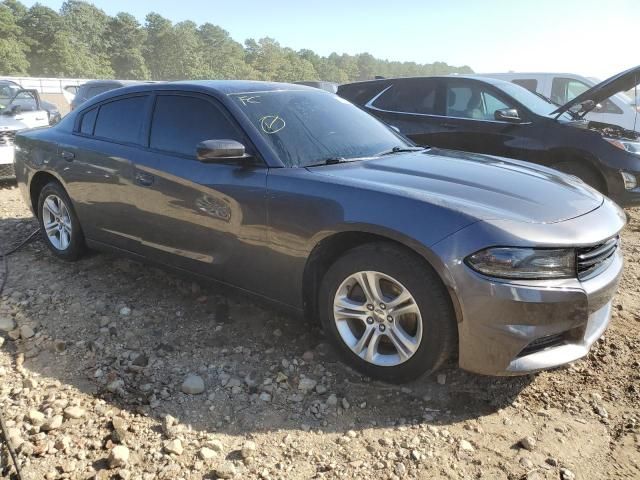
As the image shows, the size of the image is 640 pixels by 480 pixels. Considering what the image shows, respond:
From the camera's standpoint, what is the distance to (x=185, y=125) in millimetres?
3424

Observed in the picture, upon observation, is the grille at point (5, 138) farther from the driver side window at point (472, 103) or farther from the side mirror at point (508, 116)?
the side mirror at point (508, 116)

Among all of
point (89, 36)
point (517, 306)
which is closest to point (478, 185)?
point (517, 306)

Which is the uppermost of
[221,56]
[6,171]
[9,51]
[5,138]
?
[221,56]

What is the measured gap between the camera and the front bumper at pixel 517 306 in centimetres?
223

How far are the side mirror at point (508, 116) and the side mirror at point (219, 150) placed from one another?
3844 millimetres

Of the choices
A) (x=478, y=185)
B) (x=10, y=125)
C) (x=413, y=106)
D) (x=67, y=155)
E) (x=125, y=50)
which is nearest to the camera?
(x=478, y=185)

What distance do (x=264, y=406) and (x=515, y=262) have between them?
1400mm

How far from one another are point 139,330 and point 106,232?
1012mm

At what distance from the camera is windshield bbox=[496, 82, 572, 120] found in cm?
588

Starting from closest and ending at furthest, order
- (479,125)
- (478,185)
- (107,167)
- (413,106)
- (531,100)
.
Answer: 1. (478,185)
2. (107,167)
3. (479,125)
4. (531,100)
5. (413,106)

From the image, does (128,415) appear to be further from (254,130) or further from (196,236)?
(254,130)

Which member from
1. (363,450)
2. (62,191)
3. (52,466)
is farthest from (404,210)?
(62,191)

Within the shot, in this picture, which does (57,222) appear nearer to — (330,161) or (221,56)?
(330,161)

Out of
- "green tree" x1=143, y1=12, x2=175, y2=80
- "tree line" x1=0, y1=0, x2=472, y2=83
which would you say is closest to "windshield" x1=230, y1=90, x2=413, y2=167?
"tree line" x1=0, y1=0, x2=472, y2=83
